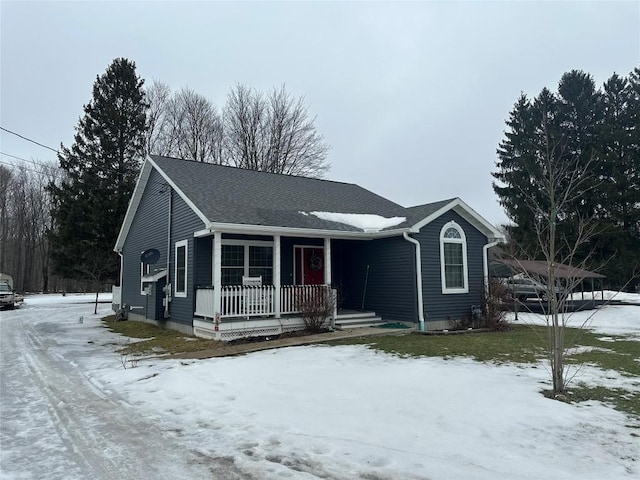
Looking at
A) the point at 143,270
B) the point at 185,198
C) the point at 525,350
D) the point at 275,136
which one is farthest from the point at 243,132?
the point at 525,350

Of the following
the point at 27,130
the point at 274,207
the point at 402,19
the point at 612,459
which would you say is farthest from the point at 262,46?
the point at 612,459

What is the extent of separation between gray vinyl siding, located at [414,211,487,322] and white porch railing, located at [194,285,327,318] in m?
3.06

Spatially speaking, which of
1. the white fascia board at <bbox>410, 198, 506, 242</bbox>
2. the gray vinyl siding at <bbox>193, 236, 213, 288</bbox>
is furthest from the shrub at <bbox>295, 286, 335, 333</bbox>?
the white fascia board at <bbox>410, 198, 506, 242</bbox>

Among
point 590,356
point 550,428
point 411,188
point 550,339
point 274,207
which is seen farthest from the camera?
point 411,188

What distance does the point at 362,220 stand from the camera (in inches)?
550

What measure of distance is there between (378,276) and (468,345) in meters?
4.13

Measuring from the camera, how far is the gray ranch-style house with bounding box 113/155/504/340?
436 inches

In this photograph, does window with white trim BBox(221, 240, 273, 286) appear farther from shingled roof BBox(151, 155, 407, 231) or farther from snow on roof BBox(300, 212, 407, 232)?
snow on roof BBox(300, 212, 407, 232)

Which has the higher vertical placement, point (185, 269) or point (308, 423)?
point (185, 269)

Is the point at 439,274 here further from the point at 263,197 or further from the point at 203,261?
the point at 203,261

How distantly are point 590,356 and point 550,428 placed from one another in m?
4.98

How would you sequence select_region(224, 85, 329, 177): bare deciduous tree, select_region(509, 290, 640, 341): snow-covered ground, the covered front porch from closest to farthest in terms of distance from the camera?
the covered front porch → select_region(509, 290, 640, 341): snow-covered ground → select_region(224, 85, 329, 177): bare deciduous tree

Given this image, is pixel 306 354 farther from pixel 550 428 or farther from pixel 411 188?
pixel 411 188

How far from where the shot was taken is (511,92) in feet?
109
